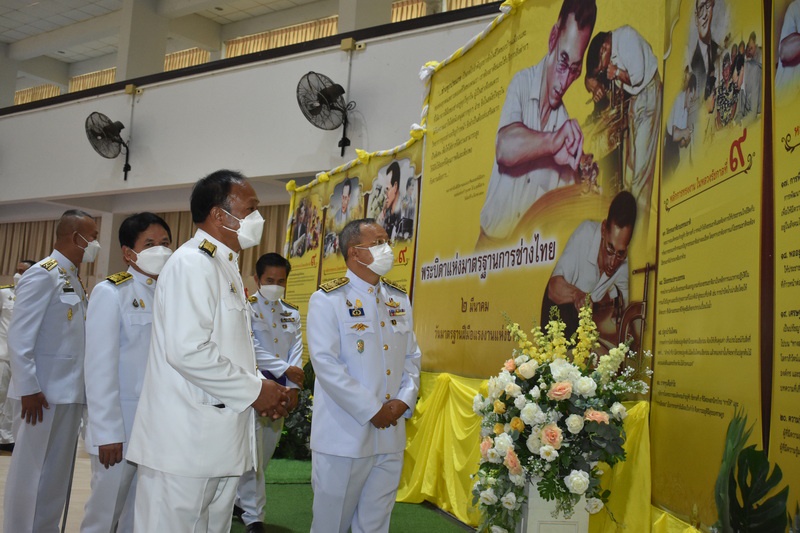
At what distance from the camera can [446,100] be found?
5.05 meters

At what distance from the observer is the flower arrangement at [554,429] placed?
2.48 m

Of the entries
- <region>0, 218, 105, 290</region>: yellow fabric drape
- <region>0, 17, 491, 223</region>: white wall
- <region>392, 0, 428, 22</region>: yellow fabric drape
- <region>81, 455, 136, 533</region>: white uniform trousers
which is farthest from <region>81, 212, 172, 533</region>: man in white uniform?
<region>0, 218, 105, 290</region>: yellow fabric drape

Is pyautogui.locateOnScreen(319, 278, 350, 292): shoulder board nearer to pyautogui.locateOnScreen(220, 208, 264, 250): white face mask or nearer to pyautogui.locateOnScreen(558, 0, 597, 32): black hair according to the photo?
pyautogui.locateOnScreen(220, 208, 264, 250): white face mask

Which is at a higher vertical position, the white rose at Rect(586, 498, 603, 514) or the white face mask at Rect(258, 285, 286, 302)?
the white face mask at Rect(258, 285, 286, 302)

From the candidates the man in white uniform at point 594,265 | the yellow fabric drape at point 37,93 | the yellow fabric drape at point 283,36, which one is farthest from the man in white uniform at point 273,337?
the yellow fabric drape at point 37,93

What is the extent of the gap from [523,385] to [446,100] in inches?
114

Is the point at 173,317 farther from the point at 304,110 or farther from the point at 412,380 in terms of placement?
the point at 304,110

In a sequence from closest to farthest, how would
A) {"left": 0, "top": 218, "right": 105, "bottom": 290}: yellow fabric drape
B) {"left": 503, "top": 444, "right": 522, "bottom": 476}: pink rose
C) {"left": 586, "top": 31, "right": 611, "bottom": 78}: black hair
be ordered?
{"left": 503, "top": 444, "right": 522, "bottom": 476}: pink rose → {"left": 586, "top": 31, "right": 611, "bottom": 78}: black hair → {"left": 0, "top": 218, "right": 105, "bottom": 290}: yellow fabric drape

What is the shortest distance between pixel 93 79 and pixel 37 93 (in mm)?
2239

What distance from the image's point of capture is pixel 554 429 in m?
2.47

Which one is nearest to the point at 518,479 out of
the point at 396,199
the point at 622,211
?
the point at 622,211

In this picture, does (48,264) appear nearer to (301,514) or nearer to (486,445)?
(486,445)

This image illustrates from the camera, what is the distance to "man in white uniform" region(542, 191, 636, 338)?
307 cm

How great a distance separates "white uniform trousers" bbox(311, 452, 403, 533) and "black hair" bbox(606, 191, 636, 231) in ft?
→ 4.53
